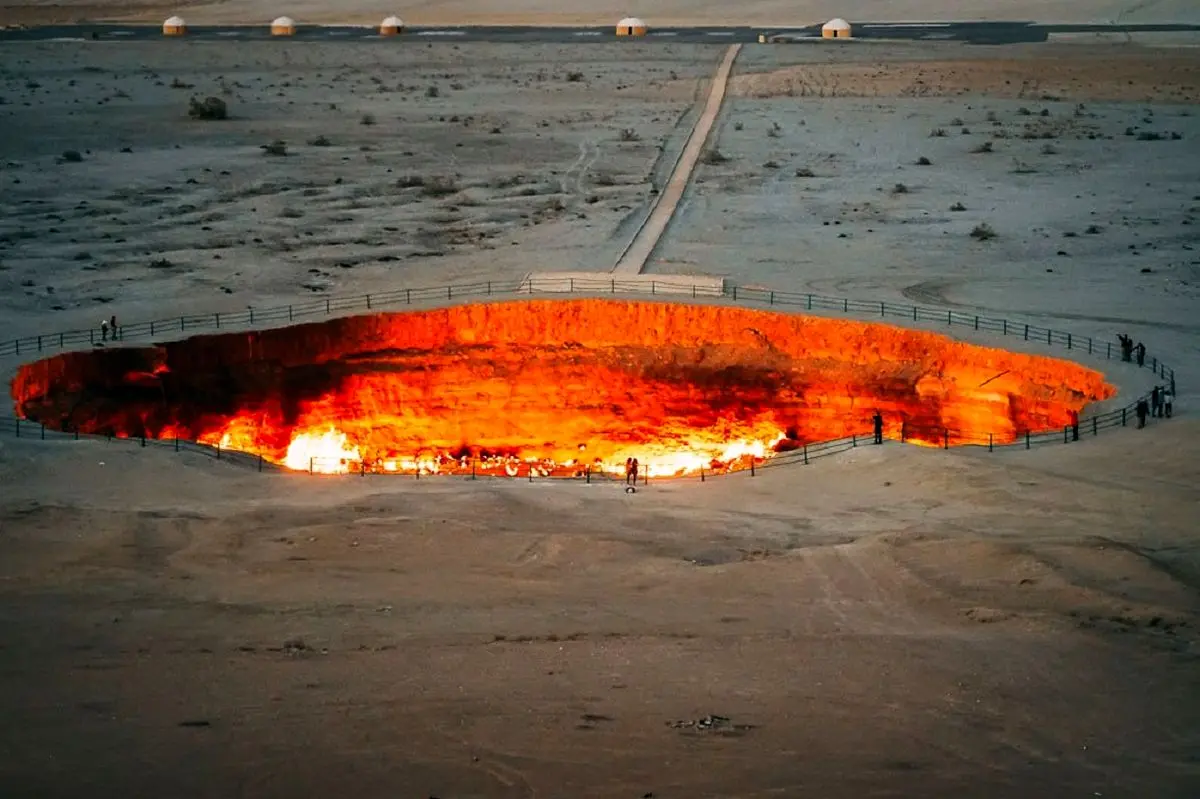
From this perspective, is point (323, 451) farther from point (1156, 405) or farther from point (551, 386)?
point (1156, 405)

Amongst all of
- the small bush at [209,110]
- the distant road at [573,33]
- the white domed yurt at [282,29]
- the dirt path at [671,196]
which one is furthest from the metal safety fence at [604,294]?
the white domed yurt at [282,29]

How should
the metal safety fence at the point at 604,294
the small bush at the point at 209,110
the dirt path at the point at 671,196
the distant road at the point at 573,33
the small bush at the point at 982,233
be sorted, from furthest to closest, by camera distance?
the distant road at the point at 573,33 < the small bush at the point at 209,110 < the small bush at the point at 982,233 < the dirt path at the point at 671,196 < the metal safety fence at the point at 604,294

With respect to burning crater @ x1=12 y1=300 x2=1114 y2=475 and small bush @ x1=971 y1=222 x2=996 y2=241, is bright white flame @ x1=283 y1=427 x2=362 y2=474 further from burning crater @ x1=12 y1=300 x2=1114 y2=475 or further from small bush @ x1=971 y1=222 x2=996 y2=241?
small bush @ x1=971 y1=222 x2=996 y2=241

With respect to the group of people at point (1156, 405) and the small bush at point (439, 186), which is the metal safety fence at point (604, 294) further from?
the small bush at point (439, 186)

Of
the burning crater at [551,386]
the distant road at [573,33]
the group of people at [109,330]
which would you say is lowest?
the burning crater at [551,386]

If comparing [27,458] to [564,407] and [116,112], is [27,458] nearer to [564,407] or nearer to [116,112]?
[564,407]

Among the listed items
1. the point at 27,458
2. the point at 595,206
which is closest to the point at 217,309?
the point at 27,458
